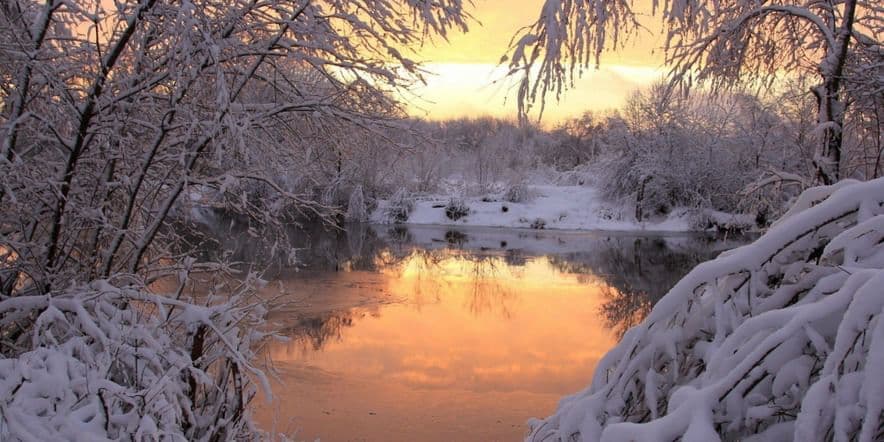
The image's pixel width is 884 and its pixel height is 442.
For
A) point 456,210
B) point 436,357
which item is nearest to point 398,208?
point 456,210

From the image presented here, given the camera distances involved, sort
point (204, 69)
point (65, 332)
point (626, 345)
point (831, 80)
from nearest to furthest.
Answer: point (626, 345), point (65, 332), point (204, 69), point (831, 80)

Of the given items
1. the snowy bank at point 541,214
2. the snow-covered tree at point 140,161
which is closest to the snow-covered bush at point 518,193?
the snowy bank at point 541,214

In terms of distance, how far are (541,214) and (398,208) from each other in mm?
7580

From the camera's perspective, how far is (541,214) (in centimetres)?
3481

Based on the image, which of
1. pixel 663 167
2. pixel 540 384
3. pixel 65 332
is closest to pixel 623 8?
pixel 65 332

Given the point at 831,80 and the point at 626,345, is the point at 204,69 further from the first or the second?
the point at 831,80

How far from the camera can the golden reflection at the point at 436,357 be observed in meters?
7.88

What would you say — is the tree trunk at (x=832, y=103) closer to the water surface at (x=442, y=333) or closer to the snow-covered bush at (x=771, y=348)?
the water surface at (x=442, y=333)

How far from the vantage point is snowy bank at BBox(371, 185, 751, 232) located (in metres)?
32.7

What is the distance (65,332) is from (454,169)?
4375cm

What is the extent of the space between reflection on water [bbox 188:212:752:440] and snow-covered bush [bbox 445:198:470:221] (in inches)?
471

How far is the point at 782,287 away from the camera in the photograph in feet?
6.64

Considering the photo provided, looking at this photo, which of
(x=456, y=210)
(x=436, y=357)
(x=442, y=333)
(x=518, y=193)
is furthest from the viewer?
(x=518, y=193)

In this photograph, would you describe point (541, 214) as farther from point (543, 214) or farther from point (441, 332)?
point (441, 332)
